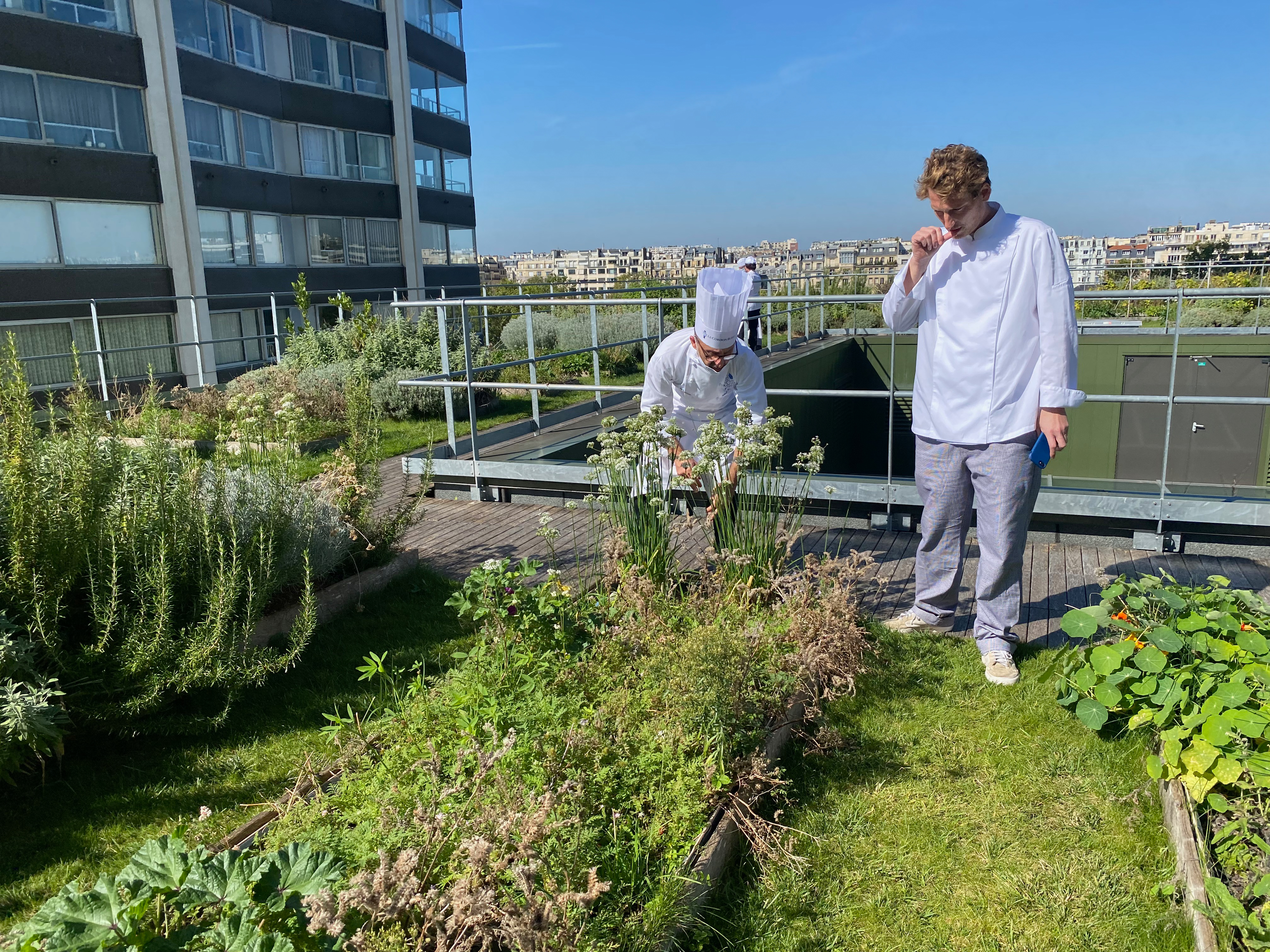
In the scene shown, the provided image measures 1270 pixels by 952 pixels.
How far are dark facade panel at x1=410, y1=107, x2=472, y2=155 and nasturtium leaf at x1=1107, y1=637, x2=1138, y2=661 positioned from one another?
84.0 ft

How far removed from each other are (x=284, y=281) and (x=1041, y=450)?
21.2 m

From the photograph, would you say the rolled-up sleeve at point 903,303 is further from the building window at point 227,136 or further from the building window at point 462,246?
the building window at point 462,246

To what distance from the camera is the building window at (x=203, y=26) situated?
18.5m

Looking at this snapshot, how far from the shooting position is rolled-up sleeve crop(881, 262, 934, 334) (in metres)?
3.46

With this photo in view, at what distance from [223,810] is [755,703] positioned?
1.64 metres

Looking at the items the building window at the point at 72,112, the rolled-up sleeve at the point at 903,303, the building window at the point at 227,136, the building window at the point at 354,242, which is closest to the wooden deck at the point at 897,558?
the rolled-up sleeve at the point at 903,303

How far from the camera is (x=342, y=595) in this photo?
164 inches

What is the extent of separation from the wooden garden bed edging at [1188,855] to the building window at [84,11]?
19.6 meters

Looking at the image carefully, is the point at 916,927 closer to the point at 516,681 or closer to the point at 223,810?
the point at 516,681

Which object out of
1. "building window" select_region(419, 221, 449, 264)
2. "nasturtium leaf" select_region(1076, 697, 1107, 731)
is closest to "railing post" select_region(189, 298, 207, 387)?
"building window" select_region(419, 221, 449, 264)

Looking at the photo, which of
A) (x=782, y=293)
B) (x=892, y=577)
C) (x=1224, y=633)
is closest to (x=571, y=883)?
(x=1224, y=633)

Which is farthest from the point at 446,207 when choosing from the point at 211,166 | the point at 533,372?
the point at 533,372

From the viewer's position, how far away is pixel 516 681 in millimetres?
2807

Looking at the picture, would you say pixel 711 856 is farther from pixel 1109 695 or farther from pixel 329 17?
pixel 329 17
